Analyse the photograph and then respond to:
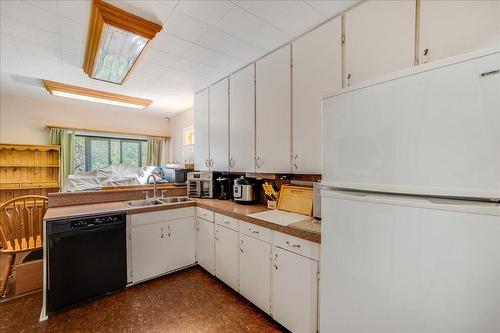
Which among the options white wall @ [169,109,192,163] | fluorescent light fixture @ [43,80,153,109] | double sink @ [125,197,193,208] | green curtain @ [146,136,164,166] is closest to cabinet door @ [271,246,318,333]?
double sink @ [125,197,193,208]

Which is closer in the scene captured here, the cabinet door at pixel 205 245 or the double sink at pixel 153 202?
the cabinet door at pixel 205 245

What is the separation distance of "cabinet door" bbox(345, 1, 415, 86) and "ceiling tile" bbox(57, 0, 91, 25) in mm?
1931

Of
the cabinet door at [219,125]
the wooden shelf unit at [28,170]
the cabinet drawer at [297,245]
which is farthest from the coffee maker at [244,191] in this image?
the wooden shelf unit at [28,170]

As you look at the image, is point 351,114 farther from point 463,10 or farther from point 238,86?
point 238,86

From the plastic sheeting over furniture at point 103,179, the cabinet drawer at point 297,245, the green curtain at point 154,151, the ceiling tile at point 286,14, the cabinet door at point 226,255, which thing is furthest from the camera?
the green curtain at point 154,151

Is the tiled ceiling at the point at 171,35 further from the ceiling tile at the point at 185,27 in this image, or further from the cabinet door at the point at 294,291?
the cabinet door at the point at 294,291

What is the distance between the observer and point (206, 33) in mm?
1873

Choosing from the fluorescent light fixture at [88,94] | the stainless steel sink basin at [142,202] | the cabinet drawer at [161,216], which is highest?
the fluorescent light fixture at [88,94]

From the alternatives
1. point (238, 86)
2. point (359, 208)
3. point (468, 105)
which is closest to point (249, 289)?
point (359, 208)

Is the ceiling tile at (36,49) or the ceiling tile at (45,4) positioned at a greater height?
the ceiling tile at (45,4)

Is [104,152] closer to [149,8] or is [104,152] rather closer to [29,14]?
[29,14]

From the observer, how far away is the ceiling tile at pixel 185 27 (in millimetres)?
1681

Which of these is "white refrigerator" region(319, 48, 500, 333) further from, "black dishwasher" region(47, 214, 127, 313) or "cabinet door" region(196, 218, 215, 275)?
"black dishwasher" region(47, 214, 127, 313)

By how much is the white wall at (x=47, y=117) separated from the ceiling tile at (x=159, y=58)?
2.66m
